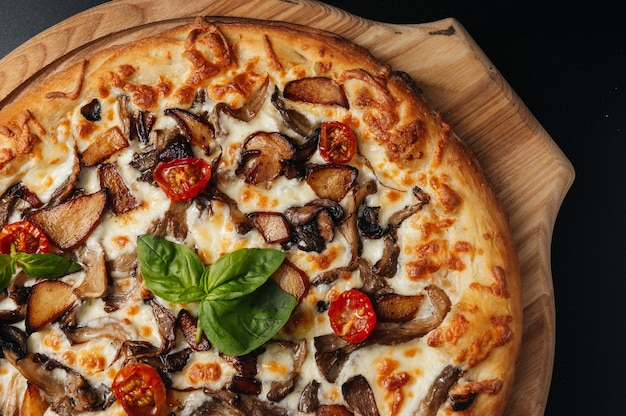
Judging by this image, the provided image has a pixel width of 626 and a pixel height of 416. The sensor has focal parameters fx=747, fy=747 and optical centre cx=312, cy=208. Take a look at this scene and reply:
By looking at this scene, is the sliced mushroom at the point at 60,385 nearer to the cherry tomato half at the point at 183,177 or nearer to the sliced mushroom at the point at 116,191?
the sliced mushroom at the point at 116,191

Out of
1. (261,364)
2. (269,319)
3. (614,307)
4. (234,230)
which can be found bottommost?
(614,307)

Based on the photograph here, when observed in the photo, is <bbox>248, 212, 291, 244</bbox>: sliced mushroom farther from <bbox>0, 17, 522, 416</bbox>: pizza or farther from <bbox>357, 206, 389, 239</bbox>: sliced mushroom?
<bbox>357, 206, 389, 239</bbox>: sliced mushroom

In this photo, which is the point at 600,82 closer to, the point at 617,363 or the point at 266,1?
the point at 617,363

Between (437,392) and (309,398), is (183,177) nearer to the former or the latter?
(309,398)

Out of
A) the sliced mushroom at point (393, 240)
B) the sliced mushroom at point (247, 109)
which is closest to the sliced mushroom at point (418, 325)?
the sliced mushroom at point (393, 240)

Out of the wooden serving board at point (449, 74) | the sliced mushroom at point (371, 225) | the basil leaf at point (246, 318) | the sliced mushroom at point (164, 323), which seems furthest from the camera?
the wooden serving board at point (449, 74)

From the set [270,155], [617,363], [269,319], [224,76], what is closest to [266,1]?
[224,76]
